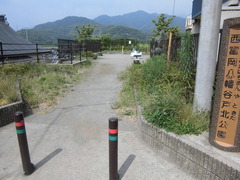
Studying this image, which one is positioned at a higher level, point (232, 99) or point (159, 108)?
point (232, 99)

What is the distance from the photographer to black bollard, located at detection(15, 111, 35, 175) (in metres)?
2.40

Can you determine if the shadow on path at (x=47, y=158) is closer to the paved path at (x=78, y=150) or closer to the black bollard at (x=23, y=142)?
the paved path at (x=78, y=150)

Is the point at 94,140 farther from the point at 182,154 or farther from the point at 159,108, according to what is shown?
the point at 182,154

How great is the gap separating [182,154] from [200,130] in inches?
20.4

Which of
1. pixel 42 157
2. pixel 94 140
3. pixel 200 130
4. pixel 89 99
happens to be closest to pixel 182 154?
pixel 200 130

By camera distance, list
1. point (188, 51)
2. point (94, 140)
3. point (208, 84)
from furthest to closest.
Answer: point (188, 51) < point (94, 140) < point (208, 84)

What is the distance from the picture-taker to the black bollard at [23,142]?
2396 millimetres

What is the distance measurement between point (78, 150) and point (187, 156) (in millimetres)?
1717

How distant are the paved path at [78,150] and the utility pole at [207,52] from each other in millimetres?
1234

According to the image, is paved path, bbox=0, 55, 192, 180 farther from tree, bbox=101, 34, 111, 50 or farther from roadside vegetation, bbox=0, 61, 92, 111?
tree, bbox=101, 34, 111, 50

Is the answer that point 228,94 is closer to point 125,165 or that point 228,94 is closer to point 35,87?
point 125,165

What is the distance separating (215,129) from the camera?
8.48 ft

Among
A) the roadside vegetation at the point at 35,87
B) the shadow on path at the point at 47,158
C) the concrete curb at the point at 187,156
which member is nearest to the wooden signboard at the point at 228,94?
the concrete curb at the point at 187,156

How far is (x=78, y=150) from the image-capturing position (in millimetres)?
3184
